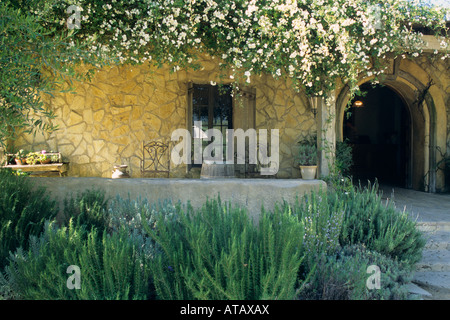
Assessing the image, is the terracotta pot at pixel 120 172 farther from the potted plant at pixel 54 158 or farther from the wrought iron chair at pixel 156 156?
the potted plant at pixel 54 158

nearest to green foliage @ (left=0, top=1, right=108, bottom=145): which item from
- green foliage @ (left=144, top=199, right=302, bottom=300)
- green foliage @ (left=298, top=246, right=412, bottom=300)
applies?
green foliage @ (left=144, top=199, right=302, bottom=300)

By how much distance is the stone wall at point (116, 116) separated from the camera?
279 inches

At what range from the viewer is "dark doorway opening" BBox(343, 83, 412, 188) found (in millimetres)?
11547

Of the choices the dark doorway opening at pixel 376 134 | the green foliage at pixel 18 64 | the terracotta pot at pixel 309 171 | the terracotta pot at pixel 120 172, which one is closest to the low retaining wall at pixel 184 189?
the green foliage at pixel 18 64

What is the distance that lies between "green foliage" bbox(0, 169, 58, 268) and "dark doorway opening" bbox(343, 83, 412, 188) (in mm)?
8902

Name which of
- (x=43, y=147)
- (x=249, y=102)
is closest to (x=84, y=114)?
(x=43, y=147)

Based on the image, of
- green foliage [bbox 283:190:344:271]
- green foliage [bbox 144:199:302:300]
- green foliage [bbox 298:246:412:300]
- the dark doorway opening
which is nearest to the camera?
green foliage [bbox 144:199:302:300]

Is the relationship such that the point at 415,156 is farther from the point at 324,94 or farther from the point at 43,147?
the point at 43,147

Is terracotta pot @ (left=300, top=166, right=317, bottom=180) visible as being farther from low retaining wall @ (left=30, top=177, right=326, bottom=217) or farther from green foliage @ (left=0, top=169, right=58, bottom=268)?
green foliage @ (left=0, top=169, right=58, bottom=268)

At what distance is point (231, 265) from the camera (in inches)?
82.4

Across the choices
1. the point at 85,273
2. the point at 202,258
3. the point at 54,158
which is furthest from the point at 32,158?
the point at 202,258

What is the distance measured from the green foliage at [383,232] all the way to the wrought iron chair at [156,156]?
13.3ft

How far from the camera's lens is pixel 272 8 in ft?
17.2

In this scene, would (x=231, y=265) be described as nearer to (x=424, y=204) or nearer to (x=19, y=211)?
(x=19, y=211)
